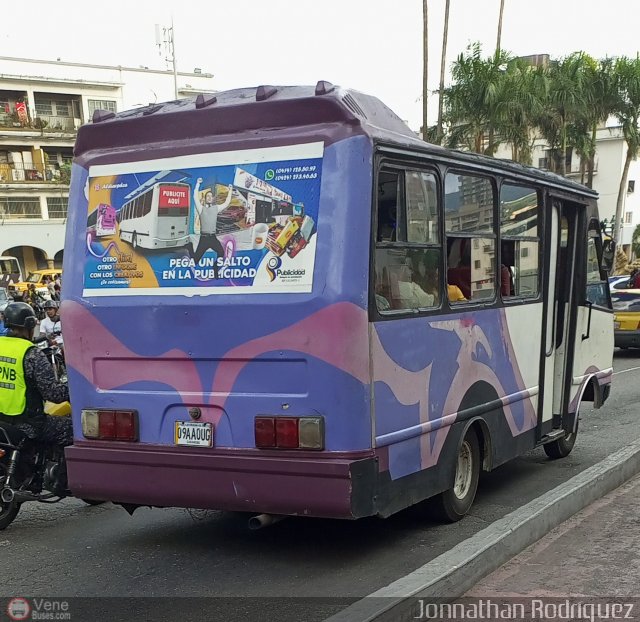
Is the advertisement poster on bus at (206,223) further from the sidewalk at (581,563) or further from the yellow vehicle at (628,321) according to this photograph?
the yellow vehicle at (628,321)

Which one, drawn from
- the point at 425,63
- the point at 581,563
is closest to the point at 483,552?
the point at 581,563

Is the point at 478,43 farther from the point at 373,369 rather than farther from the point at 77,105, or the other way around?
the point at 77,105

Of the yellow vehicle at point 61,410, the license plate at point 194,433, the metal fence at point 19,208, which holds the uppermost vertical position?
the metal fence at point 19,208

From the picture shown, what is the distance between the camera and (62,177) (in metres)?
51.8

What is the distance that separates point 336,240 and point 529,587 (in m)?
2.28

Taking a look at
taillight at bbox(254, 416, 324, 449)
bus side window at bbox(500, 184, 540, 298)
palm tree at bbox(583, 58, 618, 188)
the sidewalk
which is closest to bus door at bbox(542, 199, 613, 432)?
bus side window at bbox(500, 184, 540, 298)

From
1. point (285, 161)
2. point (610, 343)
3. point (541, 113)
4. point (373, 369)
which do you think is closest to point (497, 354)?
point (373, 369)

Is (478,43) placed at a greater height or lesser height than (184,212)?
greater

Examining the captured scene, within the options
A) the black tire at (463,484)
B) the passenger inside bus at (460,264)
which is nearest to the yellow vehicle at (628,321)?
the black tire at (463,484)

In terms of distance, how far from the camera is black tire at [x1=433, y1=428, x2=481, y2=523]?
20.0ft

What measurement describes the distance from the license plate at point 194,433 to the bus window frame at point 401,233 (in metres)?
1.23

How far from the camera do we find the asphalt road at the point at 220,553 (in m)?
4.93

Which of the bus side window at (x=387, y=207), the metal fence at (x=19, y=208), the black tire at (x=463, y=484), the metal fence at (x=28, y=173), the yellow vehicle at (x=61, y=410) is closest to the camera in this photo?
the bus side window at (x=387, y=207)

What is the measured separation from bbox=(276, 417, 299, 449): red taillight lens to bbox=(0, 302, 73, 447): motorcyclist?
201 centimetres
